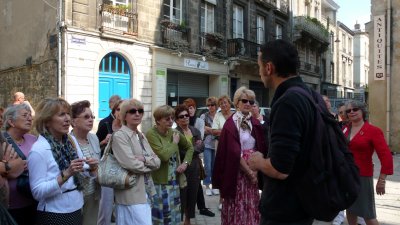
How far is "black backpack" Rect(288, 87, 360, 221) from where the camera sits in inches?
86.0

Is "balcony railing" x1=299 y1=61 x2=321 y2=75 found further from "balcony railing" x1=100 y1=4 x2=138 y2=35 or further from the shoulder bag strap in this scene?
the shoulder bag strap

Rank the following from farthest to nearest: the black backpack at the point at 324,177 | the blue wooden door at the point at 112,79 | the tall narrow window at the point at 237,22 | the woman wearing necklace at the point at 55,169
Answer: the tall narrow window at the point at 237,22 → the blue wooden door at the point at 112,79 → the woman wearing necklace at the point at 55,169 → the black backpack at the point at 324,177

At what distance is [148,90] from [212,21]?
5.82 meters

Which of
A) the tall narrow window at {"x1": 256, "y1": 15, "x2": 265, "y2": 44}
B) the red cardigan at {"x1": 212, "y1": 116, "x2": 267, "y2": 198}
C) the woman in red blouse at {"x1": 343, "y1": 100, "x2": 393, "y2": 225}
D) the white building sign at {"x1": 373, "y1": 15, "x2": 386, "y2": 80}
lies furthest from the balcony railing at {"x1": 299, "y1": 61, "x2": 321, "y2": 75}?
the red cardigan at {"x1": 212, "y1": 116, "x2": 267, "y2": 198}

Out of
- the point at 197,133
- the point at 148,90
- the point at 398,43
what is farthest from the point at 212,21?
the point at 197,133

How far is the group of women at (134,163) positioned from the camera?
3.10 m

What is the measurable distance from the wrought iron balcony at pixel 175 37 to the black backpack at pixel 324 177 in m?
14.7

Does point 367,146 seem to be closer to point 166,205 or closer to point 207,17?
point 166,205

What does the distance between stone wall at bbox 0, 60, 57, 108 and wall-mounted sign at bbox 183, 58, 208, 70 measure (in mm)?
6115

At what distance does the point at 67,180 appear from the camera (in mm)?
3164

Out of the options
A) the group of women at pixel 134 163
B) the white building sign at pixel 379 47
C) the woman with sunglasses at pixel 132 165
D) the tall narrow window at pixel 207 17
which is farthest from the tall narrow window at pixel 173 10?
the woman with sunglasses at pixel 132 165

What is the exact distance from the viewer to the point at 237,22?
21547 millimetres

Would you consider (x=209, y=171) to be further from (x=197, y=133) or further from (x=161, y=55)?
(x=161, y=55)

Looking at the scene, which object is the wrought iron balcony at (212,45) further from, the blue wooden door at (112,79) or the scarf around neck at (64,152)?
the scarf around neck at (64,152)
